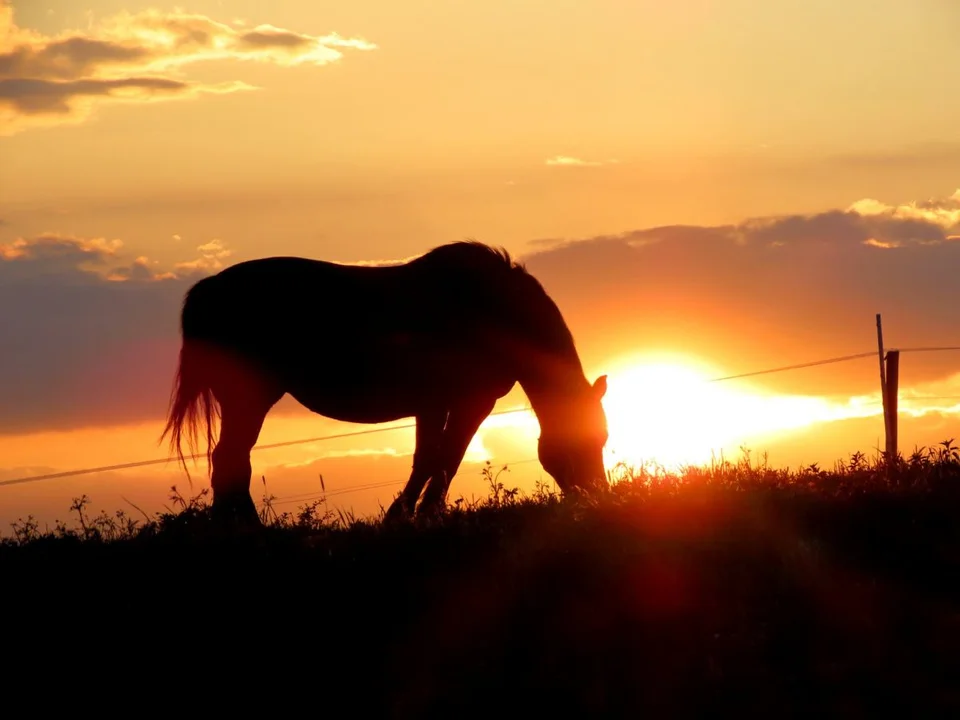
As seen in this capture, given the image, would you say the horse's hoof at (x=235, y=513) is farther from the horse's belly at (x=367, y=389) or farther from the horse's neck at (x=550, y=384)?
the horse's neck at (x=550, y=384)

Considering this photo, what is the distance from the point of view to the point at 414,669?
6.60 metres

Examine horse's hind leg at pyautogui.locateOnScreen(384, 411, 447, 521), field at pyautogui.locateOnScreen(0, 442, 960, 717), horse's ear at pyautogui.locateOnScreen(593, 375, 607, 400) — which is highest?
horse's ear at pyautogui.locateOnScreen(593, 375, 607, 400)

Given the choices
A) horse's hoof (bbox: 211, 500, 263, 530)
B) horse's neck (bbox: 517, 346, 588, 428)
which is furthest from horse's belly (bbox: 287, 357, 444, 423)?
horse's hoof (bbox: 211, 500, 263, 530)

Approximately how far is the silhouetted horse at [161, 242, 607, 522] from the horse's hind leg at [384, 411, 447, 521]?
0.08 ft

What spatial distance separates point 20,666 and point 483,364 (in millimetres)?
6169

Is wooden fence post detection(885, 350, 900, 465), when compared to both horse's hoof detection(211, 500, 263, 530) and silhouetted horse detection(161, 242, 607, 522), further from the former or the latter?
horse's hoof detection(211, 500, 263, 530)

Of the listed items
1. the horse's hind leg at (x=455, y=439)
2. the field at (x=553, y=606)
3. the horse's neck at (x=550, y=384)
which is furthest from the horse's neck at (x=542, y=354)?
the field at (x=553, y=606)

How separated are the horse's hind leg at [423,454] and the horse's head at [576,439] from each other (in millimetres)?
1075

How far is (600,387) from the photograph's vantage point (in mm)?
12062

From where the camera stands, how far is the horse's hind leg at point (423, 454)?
11.5 m

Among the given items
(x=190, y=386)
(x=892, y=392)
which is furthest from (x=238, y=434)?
(x=892, y=392)

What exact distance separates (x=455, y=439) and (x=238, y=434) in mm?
2214

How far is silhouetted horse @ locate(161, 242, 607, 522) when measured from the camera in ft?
39.6

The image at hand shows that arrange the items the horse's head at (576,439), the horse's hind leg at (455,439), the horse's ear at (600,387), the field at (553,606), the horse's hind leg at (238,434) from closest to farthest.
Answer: the field at (553,606)
the horse's hind leg at (238,434)
the horse's hind leg at (455,439)
the horse's head at (576,439)
the horse's ear at (600,387)
